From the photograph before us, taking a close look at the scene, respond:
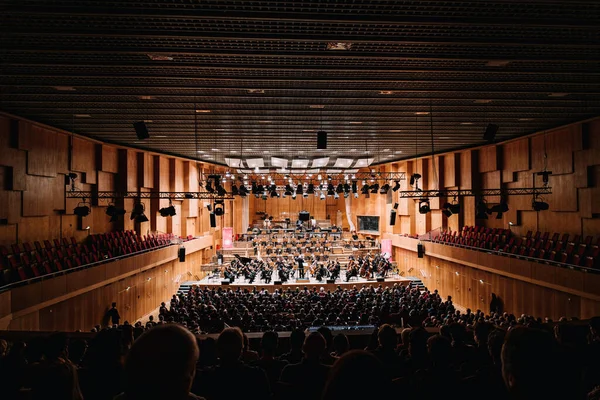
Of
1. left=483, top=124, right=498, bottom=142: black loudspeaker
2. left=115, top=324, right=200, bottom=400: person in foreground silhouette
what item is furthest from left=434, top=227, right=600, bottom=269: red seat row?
left=115, top=324, right=200, bottom=400: person in foreground silhouette

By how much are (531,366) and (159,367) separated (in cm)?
144

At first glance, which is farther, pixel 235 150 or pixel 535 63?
pixel 235 150

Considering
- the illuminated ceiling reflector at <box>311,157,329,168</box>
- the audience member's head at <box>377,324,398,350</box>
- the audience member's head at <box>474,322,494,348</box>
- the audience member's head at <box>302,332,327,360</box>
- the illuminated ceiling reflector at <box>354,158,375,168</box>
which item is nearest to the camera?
the audience member's head at <box>302,332,327,360</box>

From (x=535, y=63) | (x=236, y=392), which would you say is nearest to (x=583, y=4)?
(x=535, y=63)

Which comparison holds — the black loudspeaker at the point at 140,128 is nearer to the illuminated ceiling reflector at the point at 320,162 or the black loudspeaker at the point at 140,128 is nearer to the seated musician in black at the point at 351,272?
the seated musician in black at the point at 351,272

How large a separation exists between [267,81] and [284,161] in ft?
47.3

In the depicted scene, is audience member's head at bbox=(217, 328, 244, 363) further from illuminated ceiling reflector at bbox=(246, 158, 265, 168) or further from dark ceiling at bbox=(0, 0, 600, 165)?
illuminated ceiling reflector at bbox=(246, 158, 265, 168)

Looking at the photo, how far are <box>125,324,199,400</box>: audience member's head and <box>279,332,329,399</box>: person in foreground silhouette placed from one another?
186 centimetres

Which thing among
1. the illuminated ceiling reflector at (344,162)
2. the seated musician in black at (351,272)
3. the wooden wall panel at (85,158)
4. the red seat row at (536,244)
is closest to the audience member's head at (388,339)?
the red seat row at (536,244)

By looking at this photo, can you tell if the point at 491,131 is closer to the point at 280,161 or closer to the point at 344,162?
the point at 344,162

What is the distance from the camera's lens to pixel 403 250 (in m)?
24.1

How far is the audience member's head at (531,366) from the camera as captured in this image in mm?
1411

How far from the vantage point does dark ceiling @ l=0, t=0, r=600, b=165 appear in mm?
5312

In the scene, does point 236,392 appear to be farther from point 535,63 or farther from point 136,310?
point 136,310
